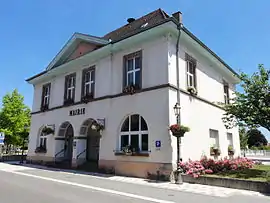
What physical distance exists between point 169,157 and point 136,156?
6.75 feet

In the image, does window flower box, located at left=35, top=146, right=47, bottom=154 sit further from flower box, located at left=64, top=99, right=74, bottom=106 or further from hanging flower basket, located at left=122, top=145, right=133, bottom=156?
hanging flower basket, located at left=122, top=145, right=133, bottom=156

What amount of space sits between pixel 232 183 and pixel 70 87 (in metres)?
13.7

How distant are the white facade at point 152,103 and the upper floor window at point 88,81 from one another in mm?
447

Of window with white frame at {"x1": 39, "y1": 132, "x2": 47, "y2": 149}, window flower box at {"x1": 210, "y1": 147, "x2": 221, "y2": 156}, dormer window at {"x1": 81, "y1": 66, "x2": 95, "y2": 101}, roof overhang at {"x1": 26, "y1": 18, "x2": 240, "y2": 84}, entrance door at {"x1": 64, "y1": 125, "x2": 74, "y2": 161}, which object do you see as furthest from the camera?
window with white frame at {"x1": 39, "y1": 132, "x2": 47, "y2": 149}

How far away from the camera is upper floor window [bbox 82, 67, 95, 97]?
16862 millimetres

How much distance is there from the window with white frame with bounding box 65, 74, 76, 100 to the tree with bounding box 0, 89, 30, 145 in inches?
534

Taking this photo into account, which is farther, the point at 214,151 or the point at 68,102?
the point at 68,102

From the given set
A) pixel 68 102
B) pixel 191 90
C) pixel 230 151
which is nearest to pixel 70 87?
pixel 68 102

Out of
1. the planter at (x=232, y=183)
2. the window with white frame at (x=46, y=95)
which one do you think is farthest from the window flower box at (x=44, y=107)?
the planter at (x=232, y=183)

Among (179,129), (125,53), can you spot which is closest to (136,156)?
(179,129)

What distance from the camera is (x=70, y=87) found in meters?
19.0

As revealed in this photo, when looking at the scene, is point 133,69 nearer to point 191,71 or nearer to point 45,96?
point 191,71

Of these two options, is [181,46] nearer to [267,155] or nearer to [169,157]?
[169,157]

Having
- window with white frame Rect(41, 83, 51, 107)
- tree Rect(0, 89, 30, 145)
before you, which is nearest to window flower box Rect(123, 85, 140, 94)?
window with white frame Rect(41, 83, 51, 107)
